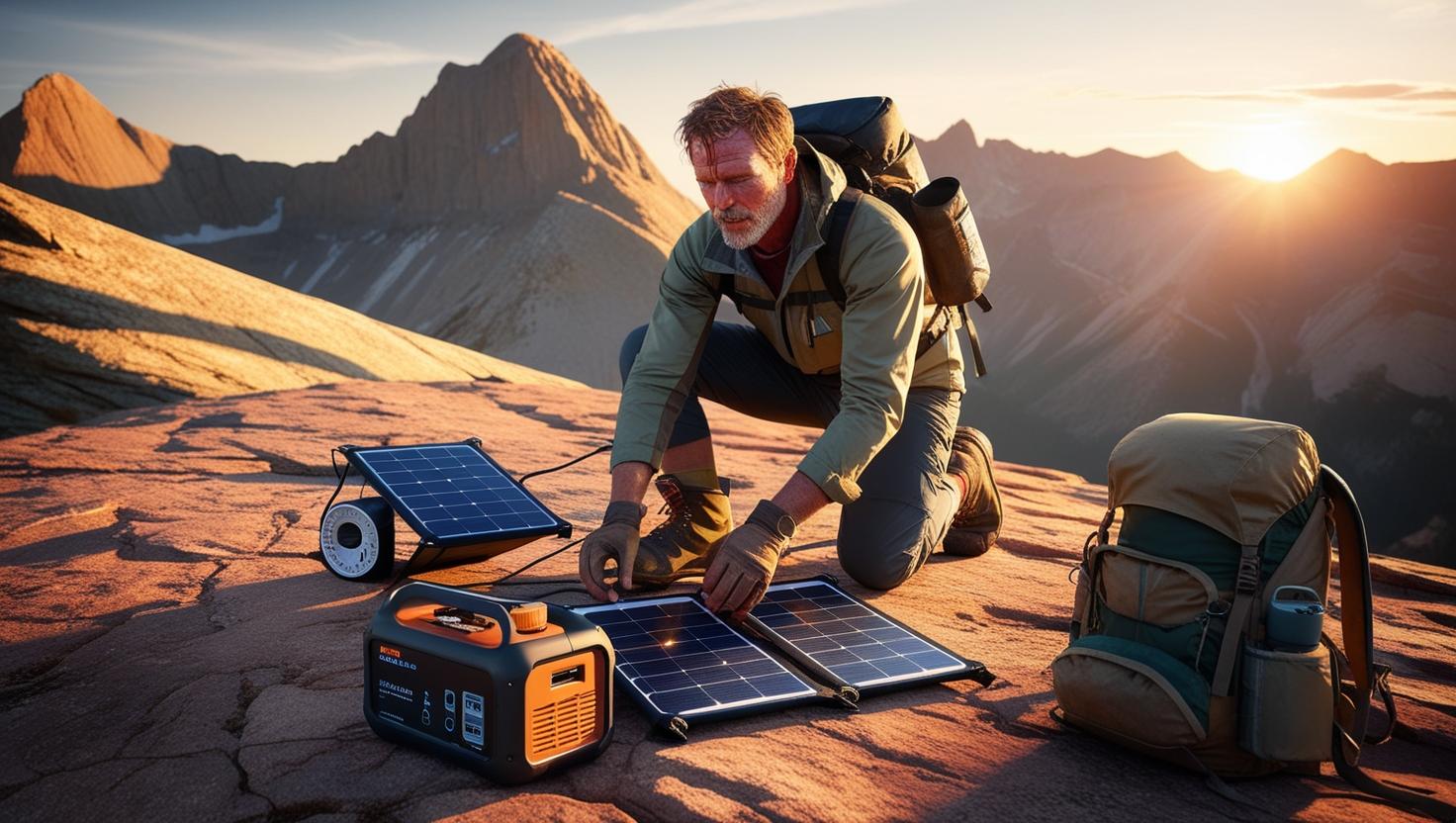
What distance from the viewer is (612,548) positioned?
10.5ft

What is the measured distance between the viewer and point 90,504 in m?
4.42

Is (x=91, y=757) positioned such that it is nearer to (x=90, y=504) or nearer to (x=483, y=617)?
(x=483, y=617)

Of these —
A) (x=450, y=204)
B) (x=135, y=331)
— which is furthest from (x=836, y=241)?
(x=450, y=204)

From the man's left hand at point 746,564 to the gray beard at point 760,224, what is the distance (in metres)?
0.99

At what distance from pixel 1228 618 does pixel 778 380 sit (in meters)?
2.27

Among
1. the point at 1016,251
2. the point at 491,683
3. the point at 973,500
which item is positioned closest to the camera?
the point at 491,683

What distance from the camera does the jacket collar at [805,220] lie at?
3.44 m

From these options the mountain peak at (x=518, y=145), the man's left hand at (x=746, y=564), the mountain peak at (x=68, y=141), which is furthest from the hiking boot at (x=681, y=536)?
the mountain peak at (x=68, y=141)

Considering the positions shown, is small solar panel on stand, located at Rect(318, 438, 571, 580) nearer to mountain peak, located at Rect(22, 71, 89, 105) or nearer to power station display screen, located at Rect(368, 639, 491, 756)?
power station display screen, located at Rect(368, 639, 491, 756)

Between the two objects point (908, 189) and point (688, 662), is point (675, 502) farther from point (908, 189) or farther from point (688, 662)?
point (908, 189)

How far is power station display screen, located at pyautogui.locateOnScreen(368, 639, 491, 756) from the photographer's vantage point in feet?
6.78

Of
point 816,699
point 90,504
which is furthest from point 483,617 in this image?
point 90,504

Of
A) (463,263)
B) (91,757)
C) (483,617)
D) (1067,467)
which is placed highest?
(463,263)

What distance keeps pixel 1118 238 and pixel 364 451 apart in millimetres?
35555
